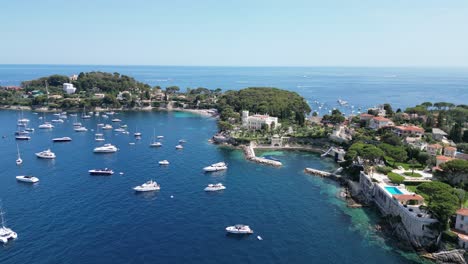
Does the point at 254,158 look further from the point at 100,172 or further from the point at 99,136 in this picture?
the point at 99,136

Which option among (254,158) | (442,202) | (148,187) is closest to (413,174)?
(442,202)

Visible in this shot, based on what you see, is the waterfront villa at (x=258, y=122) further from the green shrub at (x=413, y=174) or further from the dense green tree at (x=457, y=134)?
the green shrub at (x=413, y=174)

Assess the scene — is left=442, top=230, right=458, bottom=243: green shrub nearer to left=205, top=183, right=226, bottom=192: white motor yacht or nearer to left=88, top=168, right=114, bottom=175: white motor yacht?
left=205, top=183, right=226, bottom=192: white motor yacht

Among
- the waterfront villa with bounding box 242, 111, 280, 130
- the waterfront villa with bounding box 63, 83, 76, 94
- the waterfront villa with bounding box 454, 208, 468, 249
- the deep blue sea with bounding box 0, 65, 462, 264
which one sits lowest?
the deep blue sea with bounding box 0, 65, 462, 264

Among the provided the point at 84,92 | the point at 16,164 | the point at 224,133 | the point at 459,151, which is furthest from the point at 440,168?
the point at 84,92

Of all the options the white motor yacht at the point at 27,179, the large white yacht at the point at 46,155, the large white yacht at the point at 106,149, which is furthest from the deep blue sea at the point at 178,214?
the large white yacht at the point at 106,149

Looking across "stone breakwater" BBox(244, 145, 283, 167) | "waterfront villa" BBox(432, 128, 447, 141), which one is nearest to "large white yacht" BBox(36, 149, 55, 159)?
"stone breakwater" BBox(244, 145, 283, 167)
